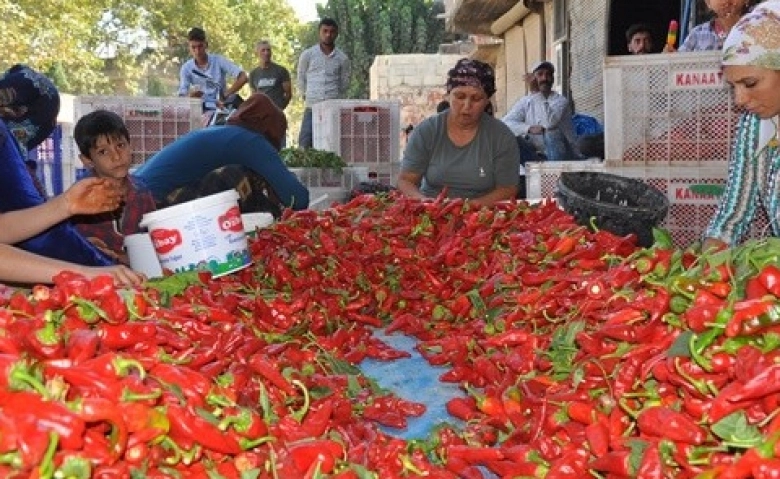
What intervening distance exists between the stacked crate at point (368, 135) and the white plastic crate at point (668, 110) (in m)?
4.30

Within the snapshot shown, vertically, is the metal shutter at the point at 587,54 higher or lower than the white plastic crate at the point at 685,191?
higher

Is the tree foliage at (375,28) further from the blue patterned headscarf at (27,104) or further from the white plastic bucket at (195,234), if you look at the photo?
the white plastic bucket at (195,234)

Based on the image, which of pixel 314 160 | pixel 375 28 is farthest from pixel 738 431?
pixel 375 28

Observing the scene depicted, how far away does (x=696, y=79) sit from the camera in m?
5.00

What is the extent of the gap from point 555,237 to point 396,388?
1217mm

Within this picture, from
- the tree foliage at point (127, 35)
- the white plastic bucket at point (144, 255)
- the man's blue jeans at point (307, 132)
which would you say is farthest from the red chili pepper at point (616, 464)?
the tree foliage at point (127, 35)

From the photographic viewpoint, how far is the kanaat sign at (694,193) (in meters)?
5.02

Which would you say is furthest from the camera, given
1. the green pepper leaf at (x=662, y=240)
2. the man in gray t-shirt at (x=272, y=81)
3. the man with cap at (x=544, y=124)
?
the man in gray t-shirt at (x=272, y=81)

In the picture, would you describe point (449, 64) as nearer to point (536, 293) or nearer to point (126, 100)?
point (126, 100)

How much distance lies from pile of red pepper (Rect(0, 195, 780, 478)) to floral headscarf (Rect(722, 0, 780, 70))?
75 centimetres

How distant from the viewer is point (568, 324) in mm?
2943

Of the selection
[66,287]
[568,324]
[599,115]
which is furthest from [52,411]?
[599,115]

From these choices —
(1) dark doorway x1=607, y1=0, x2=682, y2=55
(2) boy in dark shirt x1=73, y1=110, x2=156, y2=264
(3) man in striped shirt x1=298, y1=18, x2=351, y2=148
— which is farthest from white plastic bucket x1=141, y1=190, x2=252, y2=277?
(3) man in striped shirt x1=298, y1=18, x2=351, y2=148

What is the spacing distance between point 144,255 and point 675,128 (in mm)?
2921
